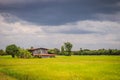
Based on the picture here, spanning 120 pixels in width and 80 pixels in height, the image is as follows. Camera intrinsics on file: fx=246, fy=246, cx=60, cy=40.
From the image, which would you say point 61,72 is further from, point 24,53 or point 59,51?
point 59,51

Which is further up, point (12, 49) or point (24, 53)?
point (12, 49)

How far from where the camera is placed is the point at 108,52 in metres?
136

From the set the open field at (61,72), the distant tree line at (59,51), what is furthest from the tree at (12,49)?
the open field at (61,72)

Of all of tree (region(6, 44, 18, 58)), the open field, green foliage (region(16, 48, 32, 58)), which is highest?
tree (region(6, 44, 18, 58))

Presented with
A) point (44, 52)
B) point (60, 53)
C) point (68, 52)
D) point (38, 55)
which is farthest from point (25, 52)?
point (60, 53)

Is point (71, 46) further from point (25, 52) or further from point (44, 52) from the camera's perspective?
point (25, 52)

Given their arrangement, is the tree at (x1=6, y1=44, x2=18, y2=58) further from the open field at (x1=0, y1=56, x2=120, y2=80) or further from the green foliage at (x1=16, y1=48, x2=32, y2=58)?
the open field at (x1=0, y1=56, x2=120, y2=80)

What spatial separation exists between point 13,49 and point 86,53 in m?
53.4

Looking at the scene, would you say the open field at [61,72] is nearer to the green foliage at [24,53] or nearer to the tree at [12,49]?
the green foliage at [24,53]

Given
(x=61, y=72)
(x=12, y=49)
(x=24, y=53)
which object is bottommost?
(x=61, y=72)

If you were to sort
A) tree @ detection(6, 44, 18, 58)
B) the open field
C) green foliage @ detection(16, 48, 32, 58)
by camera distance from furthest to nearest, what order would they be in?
tree @ detection(6, 44, 18, 58)
green foliage @ detection(16, 48, 32, 58)
the open field

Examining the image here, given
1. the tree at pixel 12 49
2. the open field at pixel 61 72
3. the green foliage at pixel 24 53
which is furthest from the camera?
the tree at pixel 12 49

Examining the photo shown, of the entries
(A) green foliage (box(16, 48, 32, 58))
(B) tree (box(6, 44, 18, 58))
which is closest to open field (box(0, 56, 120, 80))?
(A) green foliage (box(16, 48, 32, 58))

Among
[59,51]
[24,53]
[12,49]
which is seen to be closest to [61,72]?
[24,53]
